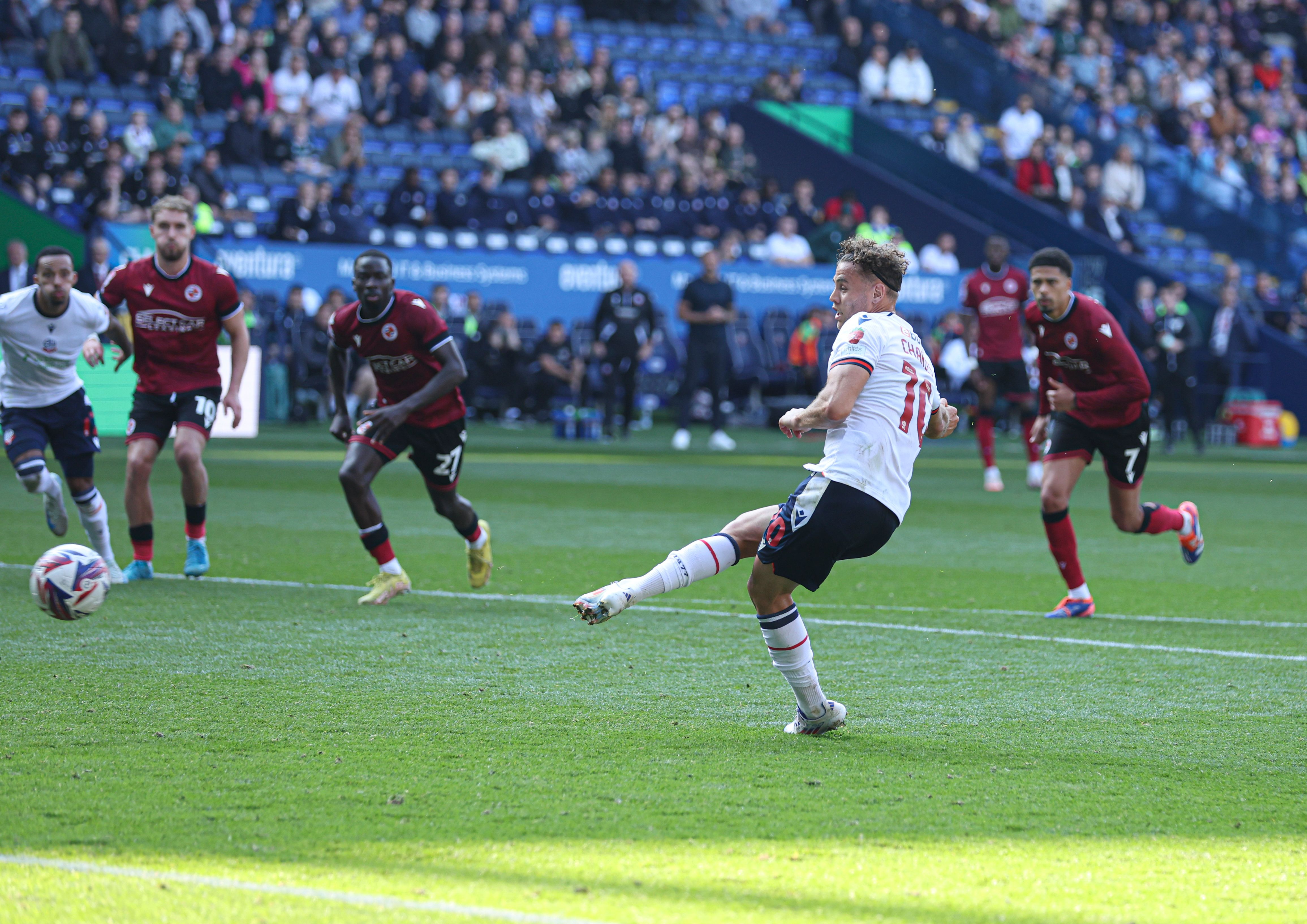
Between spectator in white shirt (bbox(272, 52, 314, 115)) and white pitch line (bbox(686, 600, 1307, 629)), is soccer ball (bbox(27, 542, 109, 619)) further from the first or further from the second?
spectator in white shirt (bbox(272, 52, 314, 115))

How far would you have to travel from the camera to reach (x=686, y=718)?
18.7 ft

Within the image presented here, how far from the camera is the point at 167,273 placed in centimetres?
916

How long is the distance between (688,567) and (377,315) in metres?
3.60

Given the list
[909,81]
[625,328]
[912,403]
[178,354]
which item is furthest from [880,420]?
[909,81]

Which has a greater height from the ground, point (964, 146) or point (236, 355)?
point (236, 355)

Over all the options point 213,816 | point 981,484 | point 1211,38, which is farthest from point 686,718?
point 1211,38

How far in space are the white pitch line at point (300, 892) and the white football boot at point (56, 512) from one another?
582 centimetres

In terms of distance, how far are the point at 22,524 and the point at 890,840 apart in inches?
347

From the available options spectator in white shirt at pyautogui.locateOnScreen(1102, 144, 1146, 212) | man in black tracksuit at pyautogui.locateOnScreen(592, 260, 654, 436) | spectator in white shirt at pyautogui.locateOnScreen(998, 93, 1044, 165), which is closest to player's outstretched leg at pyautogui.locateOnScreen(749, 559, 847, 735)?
man in black tracksuit at pyautogui.locateOnScreen(592, 260, 654, 436)

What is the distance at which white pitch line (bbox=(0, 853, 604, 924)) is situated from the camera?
3.49 meters

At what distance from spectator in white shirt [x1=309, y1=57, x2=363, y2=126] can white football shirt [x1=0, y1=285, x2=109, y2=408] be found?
663 inches

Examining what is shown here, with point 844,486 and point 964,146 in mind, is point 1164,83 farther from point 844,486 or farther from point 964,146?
point 844,486

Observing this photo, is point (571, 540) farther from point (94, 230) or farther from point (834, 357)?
point (94, 230)

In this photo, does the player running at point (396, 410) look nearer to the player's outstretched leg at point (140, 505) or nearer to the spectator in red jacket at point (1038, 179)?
the player's outstretched leg at point (140, 505)
